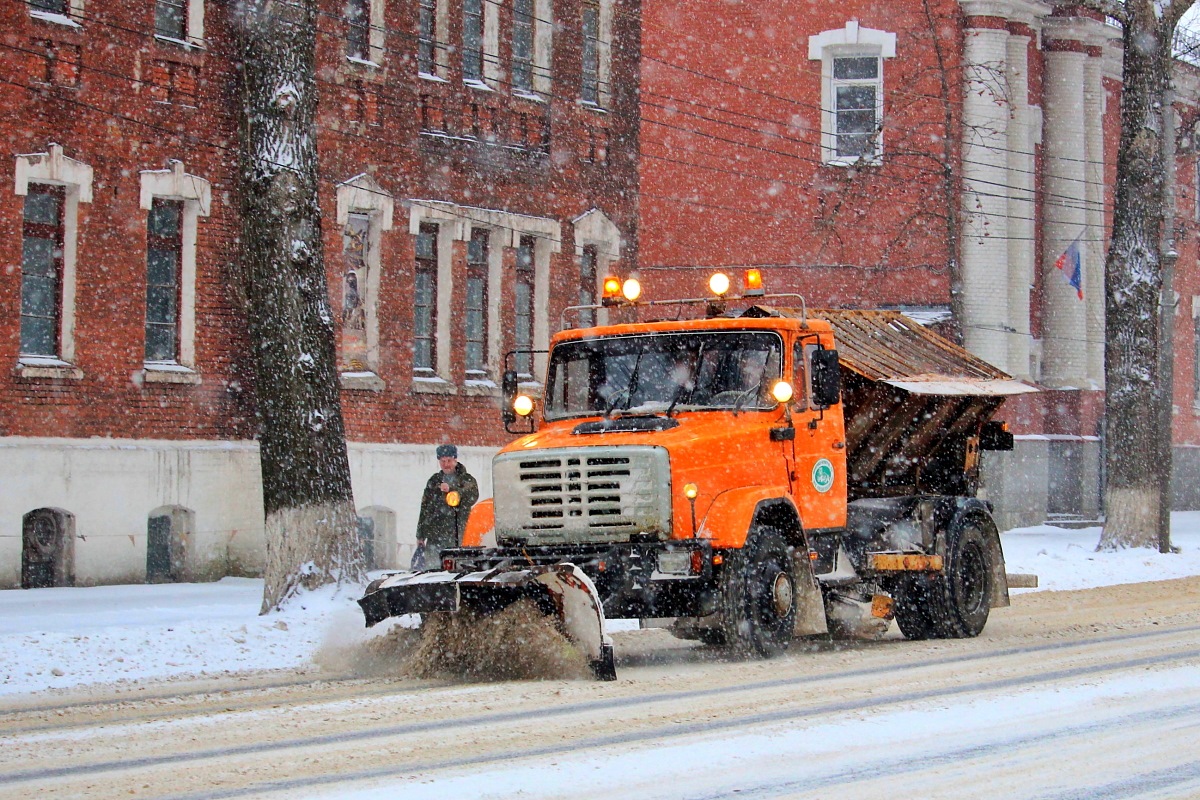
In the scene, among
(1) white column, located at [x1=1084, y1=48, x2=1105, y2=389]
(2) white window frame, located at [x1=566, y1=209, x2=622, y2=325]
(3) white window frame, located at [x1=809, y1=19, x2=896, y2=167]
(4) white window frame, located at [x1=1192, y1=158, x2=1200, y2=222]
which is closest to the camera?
(2) white window frame, located at [x1=566, y1=209, x2=622, y2=325]

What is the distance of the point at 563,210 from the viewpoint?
2770 centimetres

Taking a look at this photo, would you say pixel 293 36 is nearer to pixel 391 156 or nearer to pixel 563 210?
pixel 391 156

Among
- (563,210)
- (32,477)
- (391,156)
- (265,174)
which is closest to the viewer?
(265,174)

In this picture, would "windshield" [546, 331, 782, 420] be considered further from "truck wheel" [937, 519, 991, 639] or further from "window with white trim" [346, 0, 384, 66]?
"window with white trim" [346, 0, 384, 66]

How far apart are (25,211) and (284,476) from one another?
620cm

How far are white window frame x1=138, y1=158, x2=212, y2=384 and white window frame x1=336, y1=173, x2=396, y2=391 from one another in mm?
2584

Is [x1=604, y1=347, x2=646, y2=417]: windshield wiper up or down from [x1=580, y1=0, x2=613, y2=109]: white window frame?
down

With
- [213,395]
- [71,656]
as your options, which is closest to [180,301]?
[213,395]

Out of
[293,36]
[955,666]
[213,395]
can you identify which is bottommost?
[955,666]

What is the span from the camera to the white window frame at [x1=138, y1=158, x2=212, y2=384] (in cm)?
2128

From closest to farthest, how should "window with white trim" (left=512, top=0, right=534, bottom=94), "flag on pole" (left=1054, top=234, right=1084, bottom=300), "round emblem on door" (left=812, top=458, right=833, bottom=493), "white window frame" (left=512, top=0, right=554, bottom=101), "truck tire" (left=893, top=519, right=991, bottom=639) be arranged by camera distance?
"round emblem on door" (left=812, top=458, right=833, bottom=493) < "truck tire" (left=893, top=519, right=991, bottom=639) < "window with white trim" (left=512, top=0, right=534, bottom=94) < "white window frame" (left=512, top=0, right=554, bottom=101) < "flag on pole" (left=1054, top=234, right=1084, bottom=300)

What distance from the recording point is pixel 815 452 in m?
14.3

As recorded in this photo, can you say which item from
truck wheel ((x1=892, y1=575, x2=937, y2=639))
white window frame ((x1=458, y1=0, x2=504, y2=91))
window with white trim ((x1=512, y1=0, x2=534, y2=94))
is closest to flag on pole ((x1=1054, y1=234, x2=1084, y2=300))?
window with white trim ((x1=512, y1=0, x2=534, y2=94))

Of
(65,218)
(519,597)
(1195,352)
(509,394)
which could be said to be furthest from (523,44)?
(1195,352)
